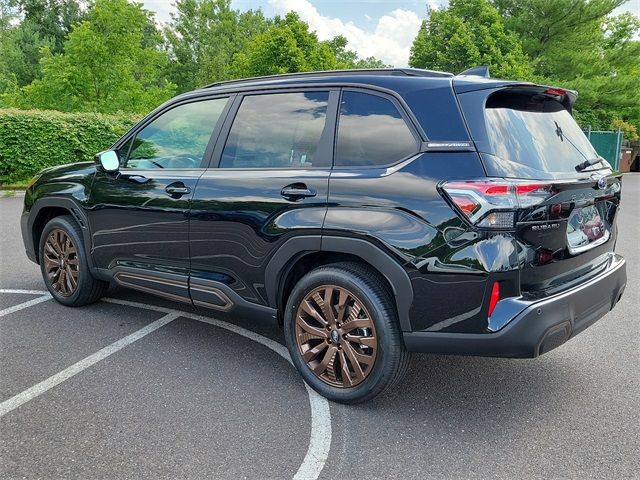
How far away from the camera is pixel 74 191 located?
14.8 feet

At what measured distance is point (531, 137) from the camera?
290 centimetres

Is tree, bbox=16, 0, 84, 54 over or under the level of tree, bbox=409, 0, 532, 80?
over

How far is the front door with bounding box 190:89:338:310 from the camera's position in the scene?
3152mm

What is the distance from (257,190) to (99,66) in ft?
53.7

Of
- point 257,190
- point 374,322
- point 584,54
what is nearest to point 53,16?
point 584,54

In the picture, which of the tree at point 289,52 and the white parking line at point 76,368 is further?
the tree at point 289,52

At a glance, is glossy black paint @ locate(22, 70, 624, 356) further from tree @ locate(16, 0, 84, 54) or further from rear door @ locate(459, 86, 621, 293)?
tree @ locate(16, 0, 84, 54)

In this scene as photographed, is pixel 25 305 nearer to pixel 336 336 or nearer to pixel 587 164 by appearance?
pixel 336 336

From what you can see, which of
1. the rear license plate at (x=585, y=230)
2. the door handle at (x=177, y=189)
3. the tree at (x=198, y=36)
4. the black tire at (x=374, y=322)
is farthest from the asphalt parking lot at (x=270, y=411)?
the tree at (x=198, y=36)

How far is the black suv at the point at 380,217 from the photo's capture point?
8.54ft

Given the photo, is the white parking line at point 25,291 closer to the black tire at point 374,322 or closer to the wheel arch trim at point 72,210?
the wheel arch trim at point 72,210

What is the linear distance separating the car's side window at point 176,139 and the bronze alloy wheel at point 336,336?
4.55 ft

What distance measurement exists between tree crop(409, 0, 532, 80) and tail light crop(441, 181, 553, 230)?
24.5m

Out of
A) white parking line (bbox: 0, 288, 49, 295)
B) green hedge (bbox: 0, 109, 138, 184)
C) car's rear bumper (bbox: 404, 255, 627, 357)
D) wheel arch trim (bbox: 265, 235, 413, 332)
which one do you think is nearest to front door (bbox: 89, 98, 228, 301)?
wheel arch trim (bbox: 265, 235, 413, 332)
